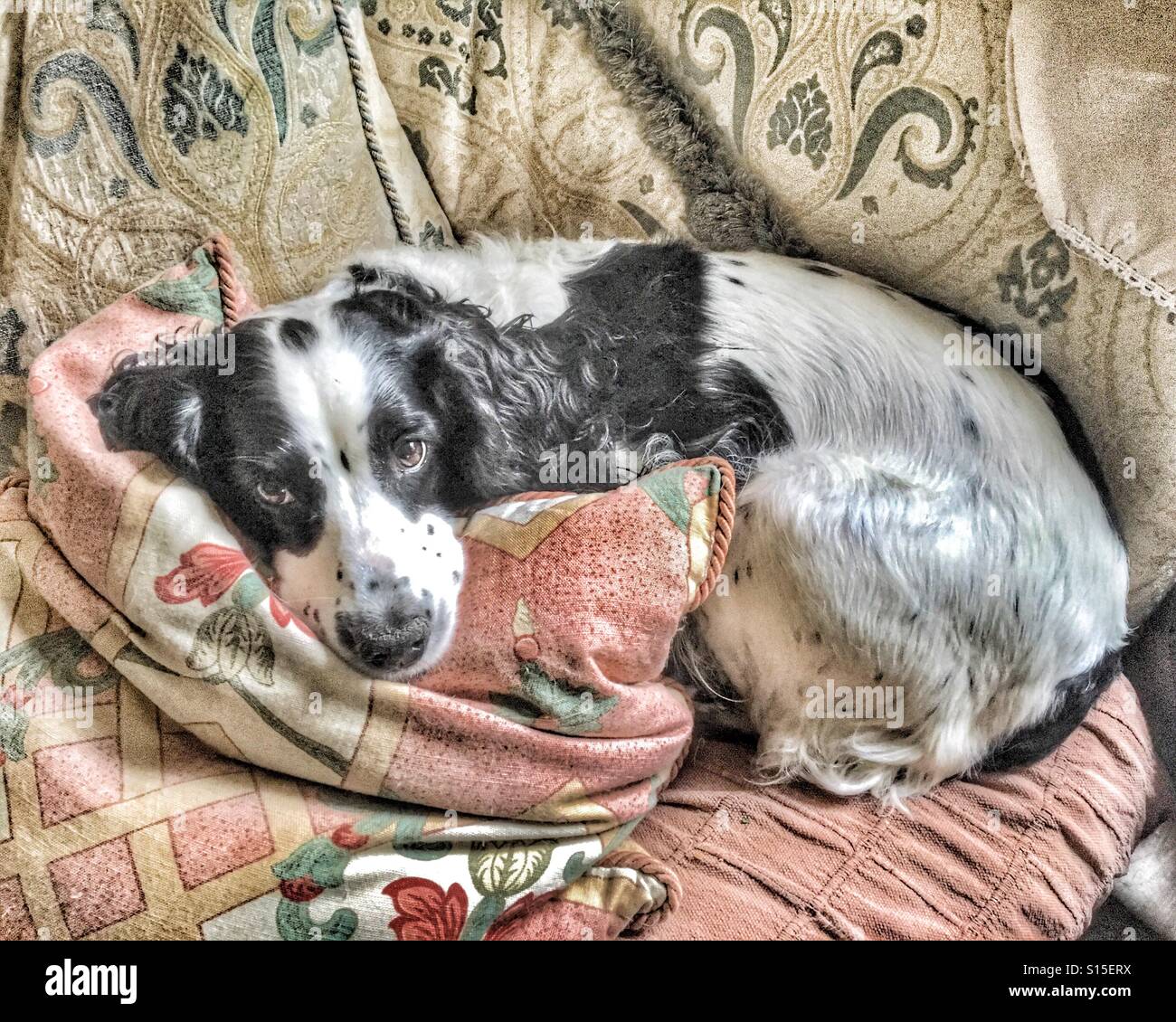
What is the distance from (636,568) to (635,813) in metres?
0.31

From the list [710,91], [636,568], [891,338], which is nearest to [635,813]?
[636,568]

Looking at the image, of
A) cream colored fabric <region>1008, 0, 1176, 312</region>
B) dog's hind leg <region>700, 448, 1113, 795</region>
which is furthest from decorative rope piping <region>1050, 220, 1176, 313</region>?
dog's hind leg <region>700, 448, 1113, 795</region>

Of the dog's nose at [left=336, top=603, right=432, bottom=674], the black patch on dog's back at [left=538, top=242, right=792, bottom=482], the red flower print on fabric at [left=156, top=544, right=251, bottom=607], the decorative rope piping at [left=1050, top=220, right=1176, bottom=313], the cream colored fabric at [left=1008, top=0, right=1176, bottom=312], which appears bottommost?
the dog's nose at [left=336, top=603, right=432, bottom=674]

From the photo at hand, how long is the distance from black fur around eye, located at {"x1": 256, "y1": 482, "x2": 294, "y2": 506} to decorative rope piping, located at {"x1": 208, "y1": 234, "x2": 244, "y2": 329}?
0.84 ft

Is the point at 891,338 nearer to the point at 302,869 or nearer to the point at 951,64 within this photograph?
the point at 951,64

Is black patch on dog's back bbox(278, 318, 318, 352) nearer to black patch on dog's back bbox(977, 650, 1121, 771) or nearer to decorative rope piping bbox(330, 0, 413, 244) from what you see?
decorative rope piping bbox(330, 0, 413, 244)

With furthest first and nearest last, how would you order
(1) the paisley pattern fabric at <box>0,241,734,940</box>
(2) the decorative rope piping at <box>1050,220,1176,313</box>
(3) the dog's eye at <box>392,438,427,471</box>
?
(2) the decorative rope piping at <box>1050,220,1176,313</box>, (3) the dog's eye at <box>392,438,427,471</box>, (1) the paisley pattern fabric at <box>0,241,734,940</box>

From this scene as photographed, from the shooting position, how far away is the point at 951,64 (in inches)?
51.9

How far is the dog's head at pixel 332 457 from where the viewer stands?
1103mm

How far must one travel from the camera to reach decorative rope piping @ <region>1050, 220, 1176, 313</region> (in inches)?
50.1

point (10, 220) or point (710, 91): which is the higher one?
point (710, 91)
